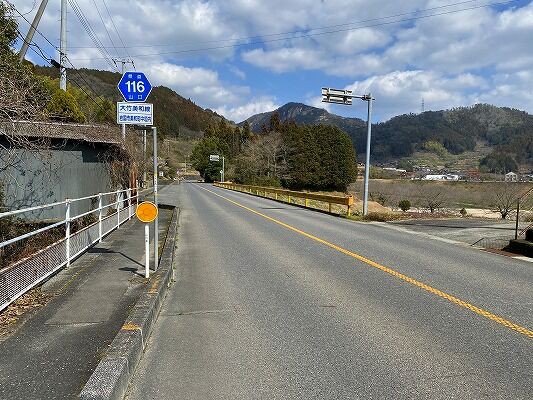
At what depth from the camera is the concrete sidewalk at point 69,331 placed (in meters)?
3.43

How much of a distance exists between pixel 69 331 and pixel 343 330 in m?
2.99

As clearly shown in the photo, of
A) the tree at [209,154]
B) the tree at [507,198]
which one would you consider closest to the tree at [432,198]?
the tree at [507,198]

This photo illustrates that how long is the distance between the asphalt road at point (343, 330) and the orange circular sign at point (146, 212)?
1216mm

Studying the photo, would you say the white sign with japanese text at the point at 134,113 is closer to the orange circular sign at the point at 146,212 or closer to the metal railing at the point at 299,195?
the orange circular sign at the point at 146,212

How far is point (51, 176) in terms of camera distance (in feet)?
45.7

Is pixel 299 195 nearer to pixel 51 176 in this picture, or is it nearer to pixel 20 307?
pixel 51 176

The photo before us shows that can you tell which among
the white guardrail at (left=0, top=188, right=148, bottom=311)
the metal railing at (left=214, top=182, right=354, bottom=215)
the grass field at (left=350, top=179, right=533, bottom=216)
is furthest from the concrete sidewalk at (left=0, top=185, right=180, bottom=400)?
the grass field at (left=350, top=179, right=533, bottom=216)

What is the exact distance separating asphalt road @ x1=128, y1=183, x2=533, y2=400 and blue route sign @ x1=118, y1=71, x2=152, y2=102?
133 inches

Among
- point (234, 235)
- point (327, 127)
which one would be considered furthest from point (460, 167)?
point (234, 235)

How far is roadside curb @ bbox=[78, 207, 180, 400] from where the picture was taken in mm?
3214

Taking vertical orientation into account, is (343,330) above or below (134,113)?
below

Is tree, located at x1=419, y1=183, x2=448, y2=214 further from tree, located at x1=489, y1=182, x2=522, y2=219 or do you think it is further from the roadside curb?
the roadside curb

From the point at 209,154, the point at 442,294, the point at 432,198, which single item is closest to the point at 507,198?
the point at 432,198

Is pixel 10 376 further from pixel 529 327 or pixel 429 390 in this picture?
A: pixel 529 327
